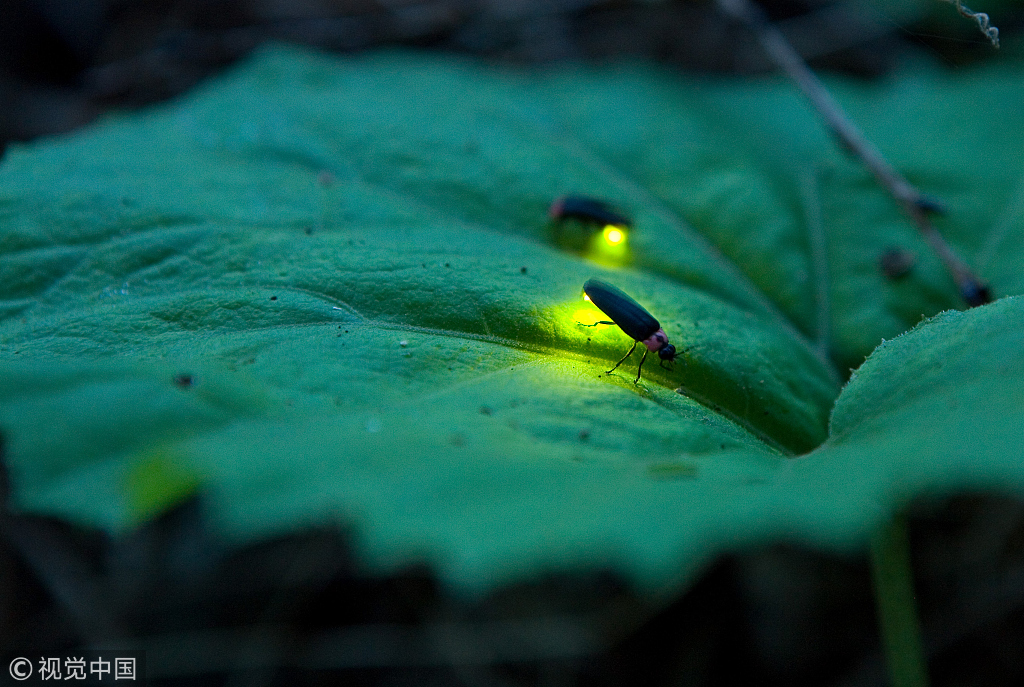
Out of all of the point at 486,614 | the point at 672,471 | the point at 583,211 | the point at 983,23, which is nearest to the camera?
the point at 672,471

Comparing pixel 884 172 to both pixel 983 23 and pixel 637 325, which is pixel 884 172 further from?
pixel 637 325

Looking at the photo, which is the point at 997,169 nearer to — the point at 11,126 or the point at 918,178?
the point at 918,178

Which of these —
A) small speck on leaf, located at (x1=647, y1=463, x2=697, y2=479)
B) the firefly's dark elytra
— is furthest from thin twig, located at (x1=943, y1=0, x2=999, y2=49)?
small speck on leaf, located at (x1=647, y1=463, x2=697, y2=479)

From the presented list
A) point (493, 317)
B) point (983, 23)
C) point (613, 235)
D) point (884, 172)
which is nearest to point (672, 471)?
point (493, 317)

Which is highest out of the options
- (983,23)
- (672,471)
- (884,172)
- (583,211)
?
(884,172)

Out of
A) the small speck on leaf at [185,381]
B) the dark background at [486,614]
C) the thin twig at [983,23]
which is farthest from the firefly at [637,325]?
the dark background at [486,614]

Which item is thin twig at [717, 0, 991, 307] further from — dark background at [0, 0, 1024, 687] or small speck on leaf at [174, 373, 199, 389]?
small speck on leaf at [174, 373, 199, 389]
